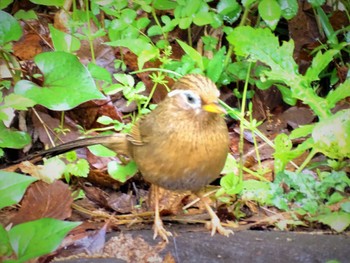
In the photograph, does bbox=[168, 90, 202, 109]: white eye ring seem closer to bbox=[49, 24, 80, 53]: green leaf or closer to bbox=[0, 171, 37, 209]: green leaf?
bbox=[0, 171, 37, 209]: green leaf

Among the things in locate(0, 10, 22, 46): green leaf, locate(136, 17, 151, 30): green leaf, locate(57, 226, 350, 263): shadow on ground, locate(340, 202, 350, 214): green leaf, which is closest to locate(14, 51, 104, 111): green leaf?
locate(0, 10, 22, 46): green leaf

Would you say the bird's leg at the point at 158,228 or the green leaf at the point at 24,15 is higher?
the green leaf at the point at 24,15

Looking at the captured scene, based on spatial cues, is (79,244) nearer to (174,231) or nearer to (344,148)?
(174,231)

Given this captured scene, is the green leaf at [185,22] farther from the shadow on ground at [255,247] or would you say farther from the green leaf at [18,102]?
the shadow on ground at [255,247]

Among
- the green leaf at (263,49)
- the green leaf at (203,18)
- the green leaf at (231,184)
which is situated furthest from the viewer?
the green leaf at (203,18)

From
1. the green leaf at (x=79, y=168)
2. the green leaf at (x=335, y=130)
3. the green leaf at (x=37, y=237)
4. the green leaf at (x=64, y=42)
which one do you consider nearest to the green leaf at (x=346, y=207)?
the green leaf at (x=335, y=130)

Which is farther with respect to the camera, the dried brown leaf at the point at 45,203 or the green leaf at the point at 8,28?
the green leaf at the point at 8,28
